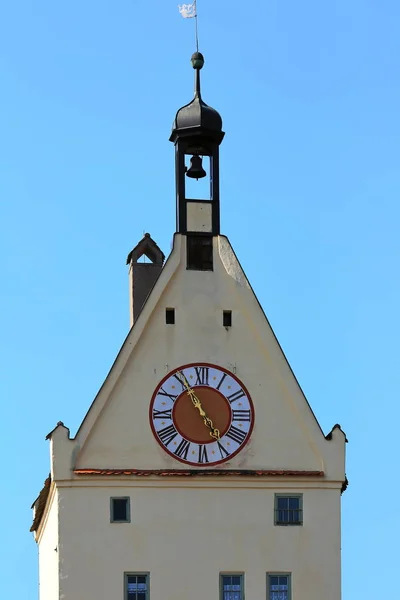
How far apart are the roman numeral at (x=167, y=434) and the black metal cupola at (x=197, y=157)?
463 cm

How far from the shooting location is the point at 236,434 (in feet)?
172

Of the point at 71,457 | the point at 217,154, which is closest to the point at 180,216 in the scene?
the point at 217,154

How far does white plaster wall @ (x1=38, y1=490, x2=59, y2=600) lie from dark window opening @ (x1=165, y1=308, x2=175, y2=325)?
180 inches

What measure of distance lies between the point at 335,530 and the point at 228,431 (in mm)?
3192

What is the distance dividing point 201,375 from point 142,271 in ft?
15.3


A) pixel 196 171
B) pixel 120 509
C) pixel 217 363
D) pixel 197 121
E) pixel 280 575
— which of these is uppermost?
pixel 197 121

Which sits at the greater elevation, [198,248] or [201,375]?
[198,248]

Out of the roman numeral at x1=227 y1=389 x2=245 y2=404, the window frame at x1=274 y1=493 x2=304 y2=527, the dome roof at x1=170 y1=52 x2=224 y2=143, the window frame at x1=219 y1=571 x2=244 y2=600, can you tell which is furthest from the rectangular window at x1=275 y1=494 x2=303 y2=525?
the dome roof at x1=170 y1=52 x2=224 y2=143

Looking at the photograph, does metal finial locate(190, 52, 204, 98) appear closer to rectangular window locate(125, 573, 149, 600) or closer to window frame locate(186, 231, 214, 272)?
window frame locate(186, 231, 214, 272)

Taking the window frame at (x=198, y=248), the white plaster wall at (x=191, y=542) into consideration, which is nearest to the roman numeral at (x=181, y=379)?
the white plaster wall at (x=191, y=542)

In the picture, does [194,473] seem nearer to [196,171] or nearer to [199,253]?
[199,253]

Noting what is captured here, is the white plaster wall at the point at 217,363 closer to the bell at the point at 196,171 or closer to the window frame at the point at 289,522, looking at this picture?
the window frame at the point at 289,522

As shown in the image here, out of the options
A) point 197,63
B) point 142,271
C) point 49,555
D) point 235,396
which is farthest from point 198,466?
point 197,63

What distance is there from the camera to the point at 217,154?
54.7m
